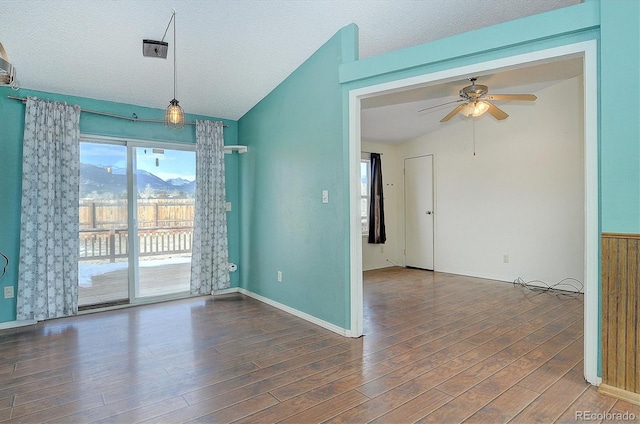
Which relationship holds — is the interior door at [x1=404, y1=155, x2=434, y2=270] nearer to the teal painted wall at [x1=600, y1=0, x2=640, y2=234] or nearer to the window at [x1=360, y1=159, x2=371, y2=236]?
the window at [x1=360, y1=159, x2=371, y2=236]

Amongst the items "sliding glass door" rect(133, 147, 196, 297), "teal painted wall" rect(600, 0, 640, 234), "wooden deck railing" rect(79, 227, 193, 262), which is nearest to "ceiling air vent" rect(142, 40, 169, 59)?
"sliding glass door" rect(133, 147, 196, 297)

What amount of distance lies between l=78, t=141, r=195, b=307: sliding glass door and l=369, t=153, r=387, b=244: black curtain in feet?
10.6

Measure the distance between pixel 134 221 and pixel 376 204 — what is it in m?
4.02

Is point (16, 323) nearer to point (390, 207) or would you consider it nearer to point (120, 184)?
point (120, 184)

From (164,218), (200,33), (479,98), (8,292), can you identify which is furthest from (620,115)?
(8,292)

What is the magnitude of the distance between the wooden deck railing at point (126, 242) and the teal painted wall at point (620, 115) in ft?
14.5

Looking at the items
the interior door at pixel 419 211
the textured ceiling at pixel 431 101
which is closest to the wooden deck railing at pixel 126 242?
the textured ceiling at pixel 431 101

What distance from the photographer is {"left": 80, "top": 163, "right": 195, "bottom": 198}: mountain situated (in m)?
4.12

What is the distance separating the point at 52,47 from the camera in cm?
312

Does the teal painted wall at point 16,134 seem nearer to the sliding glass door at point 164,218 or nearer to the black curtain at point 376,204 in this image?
the sliding glass door at point 164,218

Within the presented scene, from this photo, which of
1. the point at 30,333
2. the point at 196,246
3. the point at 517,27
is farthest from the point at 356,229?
the point at 30,333

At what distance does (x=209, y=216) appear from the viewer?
470 centimetres

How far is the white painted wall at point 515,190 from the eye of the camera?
481cm

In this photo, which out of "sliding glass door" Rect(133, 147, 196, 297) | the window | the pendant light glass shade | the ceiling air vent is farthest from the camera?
the window
